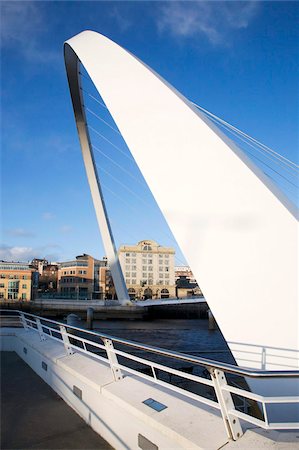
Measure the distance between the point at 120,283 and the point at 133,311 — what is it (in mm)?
5880

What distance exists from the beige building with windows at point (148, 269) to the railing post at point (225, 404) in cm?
7158

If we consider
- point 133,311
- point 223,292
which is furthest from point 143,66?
point 133,311

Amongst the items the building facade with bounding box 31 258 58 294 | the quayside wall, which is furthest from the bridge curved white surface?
the building facade with bounding box 31 258 58 294

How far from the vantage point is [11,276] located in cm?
6034

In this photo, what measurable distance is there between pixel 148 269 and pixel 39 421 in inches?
2867

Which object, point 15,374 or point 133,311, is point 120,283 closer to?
point 133,311

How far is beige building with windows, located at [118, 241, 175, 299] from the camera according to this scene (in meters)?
74.1

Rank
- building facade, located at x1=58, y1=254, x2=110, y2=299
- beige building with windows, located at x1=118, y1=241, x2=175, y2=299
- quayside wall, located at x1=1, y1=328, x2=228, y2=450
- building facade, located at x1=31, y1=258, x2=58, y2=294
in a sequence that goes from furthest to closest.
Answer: building facade, located at x1=31, y1=258, x2=58, y2=294 < beige building with windows, located at x1=118, y1=241, x2=175, y2=299 < building facade, located at x1=58, y1=254, x2=110, y2=299 < quayside wall, located at x1=1, y1=328, x2=228, y2=450

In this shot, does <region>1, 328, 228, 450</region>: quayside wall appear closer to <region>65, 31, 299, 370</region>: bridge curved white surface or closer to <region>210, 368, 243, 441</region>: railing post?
<region>210, 368, 243, 441</region>: railing post

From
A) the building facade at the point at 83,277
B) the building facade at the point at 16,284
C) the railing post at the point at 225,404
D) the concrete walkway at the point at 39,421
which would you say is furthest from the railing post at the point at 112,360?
the building facade at the point at 83,277

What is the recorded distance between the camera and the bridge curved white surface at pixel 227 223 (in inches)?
122

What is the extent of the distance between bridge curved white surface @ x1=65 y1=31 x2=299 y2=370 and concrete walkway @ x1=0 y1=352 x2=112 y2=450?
1.70 m

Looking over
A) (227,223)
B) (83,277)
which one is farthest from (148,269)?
(227,223)

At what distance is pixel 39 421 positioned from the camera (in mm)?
3369
